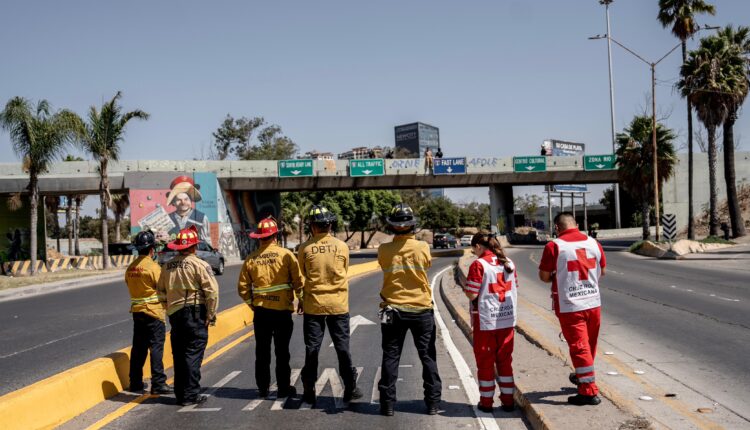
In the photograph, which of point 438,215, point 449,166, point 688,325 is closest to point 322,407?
point 688,325

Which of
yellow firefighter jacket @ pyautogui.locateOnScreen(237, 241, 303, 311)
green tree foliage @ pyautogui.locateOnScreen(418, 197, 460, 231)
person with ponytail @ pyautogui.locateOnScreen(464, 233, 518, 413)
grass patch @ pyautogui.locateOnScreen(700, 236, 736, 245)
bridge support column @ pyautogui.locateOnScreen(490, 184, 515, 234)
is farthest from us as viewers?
green tree foliage @ pyautogui.locateOnScreen(418, 197, 460, 231)

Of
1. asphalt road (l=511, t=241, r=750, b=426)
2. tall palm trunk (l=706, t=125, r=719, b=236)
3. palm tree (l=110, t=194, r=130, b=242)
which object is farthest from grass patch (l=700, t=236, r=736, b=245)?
palm tree (l=110, t=194, r=130, b=242)

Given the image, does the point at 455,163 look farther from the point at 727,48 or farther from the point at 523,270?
the point at 523,270

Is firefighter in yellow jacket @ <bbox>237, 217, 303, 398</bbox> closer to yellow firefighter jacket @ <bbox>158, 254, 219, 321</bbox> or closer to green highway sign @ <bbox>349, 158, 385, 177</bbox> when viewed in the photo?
yellow firefighter jacket @ <bbox>158, 254, 219, 321</bbox>

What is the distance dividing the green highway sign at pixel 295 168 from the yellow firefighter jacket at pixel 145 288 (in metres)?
38.0

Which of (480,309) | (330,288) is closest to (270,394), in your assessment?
(330,288)

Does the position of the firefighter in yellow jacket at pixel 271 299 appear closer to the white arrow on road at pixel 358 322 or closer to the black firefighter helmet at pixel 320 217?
the black firefighter helmet at pixel 320 217

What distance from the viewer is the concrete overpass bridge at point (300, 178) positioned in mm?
41344

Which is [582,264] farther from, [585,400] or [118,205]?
[118,205]

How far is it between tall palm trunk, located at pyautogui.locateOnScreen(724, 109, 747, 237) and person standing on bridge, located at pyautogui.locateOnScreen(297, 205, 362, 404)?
3971cm

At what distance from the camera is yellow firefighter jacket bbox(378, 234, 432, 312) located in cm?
625

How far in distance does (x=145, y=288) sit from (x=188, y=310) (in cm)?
86

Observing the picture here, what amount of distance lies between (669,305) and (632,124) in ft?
111

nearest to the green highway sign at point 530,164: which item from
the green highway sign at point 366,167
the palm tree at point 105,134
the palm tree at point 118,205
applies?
the green highway sign at point 366,167
